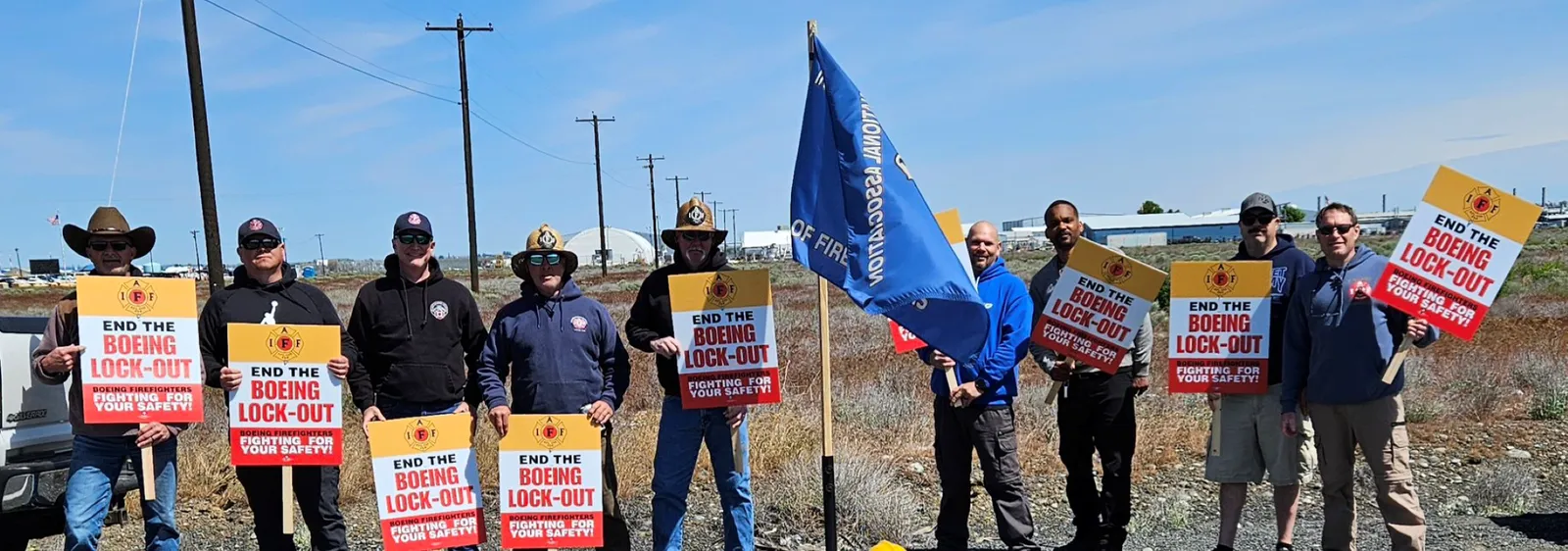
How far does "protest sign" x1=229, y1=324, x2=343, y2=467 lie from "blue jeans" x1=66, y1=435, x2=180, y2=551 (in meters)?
0.44

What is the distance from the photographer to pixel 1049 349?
5.66m

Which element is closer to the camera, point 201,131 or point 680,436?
point 680,436

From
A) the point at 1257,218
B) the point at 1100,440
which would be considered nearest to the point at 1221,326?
the point at 1257,218

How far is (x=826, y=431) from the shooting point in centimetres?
461

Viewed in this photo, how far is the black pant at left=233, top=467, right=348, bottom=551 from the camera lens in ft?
16.3

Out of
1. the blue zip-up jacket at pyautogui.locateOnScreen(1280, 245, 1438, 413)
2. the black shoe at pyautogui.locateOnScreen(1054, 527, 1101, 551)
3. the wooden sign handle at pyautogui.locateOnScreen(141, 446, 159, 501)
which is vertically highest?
the blue zip-up jacket at pyautogui.locateOnScreen(1280, 245, 1438, 413)

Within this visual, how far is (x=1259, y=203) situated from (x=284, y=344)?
15.8 feet

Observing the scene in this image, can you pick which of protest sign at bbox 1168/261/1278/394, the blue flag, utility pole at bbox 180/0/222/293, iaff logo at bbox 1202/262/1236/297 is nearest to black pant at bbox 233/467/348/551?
the blue flag

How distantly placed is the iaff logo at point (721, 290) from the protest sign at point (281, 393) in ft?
5.80

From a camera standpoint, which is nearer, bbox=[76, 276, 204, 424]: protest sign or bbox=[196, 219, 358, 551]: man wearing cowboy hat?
bbox=[76, 276, 204, 424]: protest sign

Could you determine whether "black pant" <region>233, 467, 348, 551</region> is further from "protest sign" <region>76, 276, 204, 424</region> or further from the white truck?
the white truck

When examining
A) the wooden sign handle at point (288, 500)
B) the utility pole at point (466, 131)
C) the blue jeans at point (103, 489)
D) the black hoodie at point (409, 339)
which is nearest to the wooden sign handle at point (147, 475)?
the blue jeans at point (103, 489)

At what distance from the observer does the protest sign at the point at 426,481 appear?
479 cm

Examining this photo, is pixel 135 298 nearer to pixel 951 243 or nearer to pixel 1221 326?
pixel 951 243
